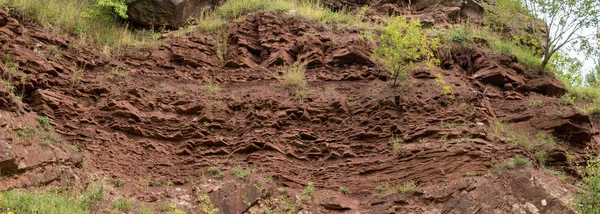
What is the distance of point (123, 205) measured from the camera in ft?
31.7

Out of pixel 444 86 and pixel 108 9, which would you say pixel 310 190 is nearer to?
pixel 444 86

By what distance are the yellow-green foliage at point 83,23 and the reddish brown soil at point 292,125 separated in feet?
1.60

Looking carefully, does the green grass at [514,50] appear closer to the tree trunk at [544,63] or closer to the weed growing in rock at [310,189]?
the tree trunk at [544,63]

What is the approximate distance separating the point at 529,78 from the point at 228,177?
8.03 m

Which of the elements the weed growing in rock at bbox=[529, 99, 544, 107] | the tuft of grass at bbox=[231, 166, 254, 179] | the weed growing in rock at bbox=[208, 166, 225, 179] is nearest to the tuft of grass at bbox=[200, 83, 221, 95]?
the weed growing in rock at bbox=[208, 166, 225, 179]

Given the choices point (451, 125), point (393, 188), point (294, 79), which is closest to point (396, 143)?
point (393, 188)

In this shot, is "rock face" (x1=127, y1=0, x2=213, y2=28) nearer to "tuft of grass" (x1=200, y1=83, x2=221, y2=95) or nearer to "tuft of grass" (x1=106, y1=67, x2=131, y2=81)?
"tuft of grass" (x1=106, y1=67, x2=131, y2=81)

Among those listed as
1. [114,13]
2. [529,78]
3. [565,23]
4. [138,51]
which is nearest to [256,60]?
[138,51]

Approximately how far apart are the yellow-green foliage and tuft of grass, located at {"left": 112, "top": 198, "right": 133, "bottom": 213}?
4745 mm

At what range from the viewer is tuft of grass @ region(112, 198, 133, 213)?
9.57m

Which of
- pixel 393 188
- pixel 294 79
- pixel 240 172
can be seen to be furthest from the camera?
pixel 294 79

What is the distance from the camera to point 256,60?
14305 mm

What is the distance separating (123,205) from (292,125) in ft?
12.2

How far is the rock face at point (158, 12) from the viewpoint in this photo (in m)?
15.2
